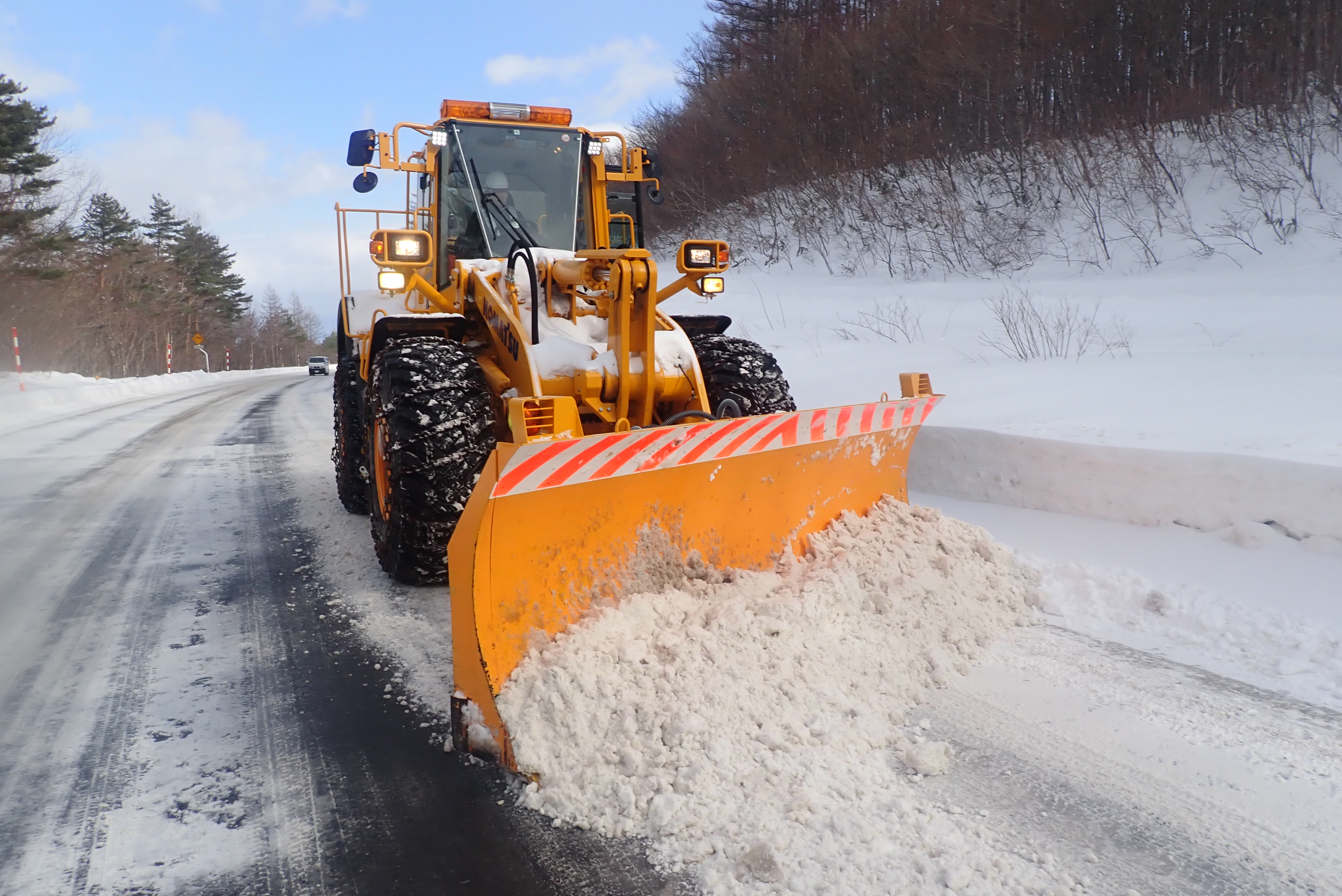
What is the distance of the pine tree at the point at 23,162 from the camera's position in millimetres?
25844

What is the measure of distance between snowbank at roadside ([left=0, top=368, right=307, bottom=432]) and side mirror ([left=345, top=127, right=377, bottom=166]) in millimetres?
10513

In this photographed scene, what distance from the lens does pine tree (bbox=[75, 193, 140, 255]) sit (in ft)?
131

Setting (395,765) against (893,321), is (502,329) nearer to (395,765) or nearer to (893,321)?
(395,765)

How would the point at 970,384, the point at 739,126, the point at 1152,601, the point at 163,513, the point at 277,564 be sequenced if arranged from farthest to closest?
the point at 739,126 < the point at 970,384 < the point at 163,513 < the point at 277,564 < the point at 1152,601

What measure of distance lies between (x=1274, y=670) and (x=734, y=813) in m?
2.37

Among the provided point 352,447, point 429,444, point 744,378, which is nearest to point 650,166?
point 744,378

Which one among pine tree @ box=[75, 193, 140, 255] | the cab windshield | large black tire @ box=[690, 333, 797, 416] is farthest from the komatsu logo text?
pine tree @ box=[75, 193, 140, 255]

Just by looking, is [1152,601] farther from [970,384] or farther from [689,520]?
[970,384]

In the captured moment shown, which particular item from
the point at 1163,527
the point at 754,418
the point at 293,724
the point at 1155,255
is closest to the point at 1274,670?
the point at 1163,527

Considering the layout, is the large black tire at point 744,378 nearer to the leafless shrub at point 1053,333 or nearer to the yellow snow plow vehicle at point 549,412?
the yellow snow plow vehicle at point 549,412

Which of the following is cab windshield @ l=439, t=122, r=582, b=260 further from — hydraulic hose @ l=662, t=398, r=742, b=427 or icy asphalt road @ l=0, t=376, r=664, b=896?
icy asphalt road @ l=0, t=376, r=664, b=896

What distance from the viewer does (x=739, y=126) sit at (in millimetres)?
22031

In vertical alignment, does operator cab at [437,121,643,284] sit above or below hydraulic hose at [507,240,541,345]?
above

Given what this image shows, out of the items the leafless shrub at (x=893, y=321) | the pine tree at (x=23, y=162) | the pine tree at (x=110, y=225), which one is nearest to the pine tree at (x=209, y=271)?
the pine tree at (x=110, y=225)
